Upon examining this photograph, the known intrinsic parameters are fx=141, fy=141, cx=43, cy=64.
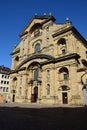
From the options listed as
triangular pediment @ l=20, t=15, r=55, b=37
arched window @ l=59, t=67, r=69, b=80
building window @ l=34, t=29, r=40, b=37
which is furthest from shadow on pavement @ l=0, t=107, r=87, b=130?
building window @ l=34, t=29, r=40, b=37

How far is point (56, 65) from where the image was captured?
98.1 feet

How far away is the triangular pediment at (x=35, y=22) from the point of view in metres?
35.9

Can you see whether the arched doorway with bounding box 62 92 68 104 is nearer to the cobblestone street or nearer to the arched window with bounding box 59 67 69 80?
the arched window with bounding box 59 67 69 80

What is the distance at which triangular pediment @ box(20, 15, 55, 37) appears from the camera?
118ft

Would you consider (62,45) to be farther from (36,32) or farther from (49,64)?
(36,32)

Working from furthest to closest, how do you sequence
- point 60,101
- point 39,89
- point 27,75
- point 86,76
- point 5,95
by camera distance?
point 5,95, point 27,75, point 39,89, point 60,101, point 86,76

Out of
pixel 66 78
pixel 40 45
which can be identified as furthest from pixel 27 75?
pixel 66 78

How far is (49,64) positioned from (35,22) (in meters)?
15.0

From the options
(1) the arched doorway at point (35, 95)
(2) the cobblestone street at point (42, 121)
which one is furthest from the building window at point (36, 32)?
(2) the cobblestone street at point (42, 121)

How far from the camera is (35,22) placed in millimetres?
39312

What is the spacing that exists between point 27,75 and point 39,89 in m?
5.76

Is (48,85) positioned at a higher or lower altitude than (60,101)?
higher

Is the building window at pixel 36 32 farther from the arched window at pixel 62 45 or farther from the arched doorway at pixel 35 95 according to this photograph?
the arched doorway at pixel 35 95

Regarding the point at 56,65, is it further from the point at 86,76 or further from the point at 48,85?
the point at 86,76
